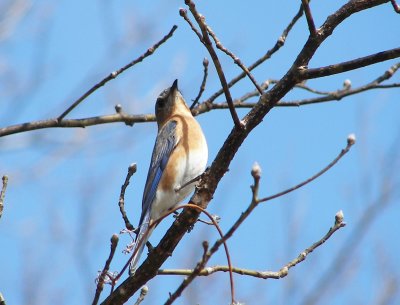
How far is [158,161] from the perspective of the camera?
4.88 metres

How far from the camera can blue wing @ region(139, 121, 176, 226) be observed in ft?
15.1

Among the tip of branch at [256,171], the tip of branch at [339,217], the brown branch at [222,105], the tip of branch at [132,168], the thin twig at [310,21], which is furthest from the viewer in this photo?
the brown branch at [222,105]

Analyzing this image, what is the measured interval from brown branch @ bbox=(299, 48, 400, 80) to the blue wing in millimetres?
2147

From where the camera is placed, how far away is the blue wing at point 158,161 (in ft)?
15.1

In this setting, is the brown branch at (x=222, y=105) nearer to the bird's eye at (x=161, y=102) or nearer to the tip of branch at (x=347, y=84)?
the tip of branch at (x=347, y=84)

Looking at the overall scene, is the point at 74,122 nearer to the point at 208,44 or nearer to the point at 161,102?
the point at 208,44

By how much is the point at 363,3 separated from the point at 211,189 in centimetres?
98

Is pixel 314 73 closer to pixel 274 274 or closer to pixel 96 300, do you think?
pixel 274 274

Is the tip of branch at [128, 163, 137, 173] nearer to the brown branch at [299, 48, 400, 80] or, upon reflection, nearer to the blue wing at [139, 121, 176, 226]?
the brown branch at [299, 48, 400, 80]

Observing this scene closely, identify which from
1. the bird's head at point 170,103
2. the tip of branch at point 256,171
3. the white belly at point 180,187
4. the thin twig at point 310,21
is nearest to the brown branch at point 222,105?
the white belly at point 180,187

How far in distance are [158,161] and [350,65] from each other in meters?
2.56

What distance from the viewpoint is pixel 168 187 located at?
466 centimetres

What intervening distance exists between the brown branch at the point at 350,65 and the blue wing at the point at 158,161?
2.15 m

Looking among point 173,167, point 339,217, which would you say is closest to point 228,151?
point 339,217
